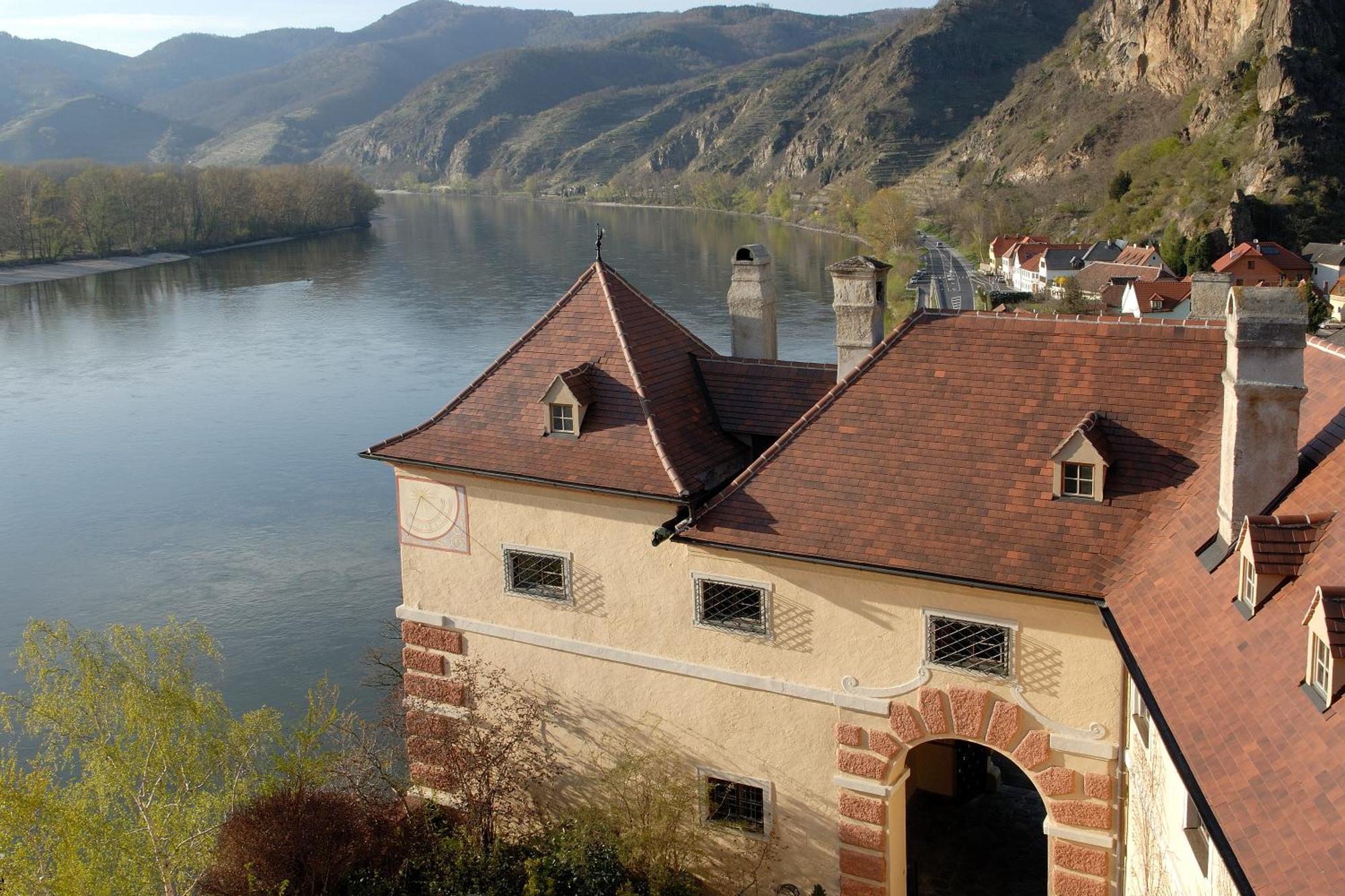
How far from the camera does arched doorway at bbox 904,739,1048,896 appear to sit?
14312 millimetres

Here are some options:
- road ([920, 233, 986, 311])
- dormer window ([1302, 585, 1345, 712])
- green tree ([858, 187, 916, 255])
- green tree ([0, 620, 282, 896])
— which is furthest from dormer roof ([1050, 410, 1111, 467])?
green tree ([858, 187, 916, 255])

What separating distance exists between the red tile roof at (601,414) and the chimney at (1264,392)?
17.6ft

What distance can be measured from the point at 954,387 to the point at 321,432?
1200 inches

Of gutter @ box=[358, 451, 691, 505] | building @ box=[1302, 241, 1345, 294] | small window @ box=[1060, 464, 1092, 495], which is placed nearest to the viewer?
small window @ box=[1060, 464, 1092, 495]

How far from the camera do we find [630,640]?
13945 millimetres

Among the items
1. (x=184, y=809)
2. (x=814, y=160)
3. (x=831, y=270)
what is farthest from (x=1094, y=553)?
(x=814, y=160)

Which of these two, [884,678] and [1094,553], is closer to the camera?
[1094,553]

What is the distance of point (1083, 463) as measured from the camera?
456 inches

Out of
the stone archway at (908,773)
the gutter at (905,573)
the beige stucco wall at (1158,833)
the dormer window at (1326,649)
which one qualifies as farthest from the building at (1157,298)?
the dormer window at (1326,649)

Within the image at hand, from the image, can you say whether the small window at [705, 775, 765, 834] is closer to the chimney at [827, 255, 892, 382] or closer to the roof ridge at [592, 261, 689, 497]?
the roof ridge at [592, 261, 689, 497]

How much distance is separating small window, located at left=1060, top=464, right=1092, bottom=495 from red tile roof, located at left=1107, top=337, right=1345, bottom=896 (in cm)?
73

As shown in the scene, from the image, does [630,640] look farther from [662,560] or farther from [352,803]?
[352,803]

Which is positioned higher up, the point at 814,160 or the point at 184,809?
the point at 814,160

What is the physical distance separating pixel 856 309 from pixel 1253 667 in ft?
20.6
